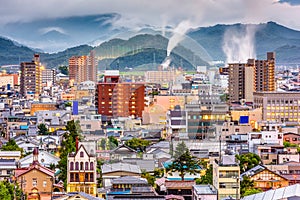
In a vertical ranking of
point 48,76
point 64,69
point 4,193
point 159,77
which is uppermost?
point 64,69

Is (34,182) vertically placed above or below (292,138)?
below

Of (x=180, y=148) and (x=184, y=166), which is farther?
(x=180, y=148)

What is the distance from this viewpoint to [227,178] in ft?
61.1

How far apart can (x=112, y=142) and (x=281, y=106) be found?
1690cm

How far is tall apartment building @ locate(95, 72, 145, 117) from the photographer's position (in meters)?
43.6

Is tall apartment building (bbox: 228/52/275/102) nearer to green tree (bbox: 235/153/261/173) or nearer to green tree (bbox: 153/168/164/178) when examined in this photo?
A: green tree (bbox: 235/153/261/173)

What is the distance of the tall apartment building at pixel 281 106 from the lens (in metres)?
45.1

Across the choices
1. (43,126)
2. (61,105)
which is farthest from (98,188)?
(61,105)

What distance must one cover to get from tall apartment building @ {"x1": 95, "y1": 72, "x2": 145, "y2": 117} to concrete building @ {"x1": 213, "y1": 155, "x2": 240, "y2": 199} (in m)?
24.2

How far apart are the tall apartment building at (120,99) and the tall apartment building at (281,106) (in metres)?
6.90

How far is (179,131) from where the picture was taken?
33656 millimetres

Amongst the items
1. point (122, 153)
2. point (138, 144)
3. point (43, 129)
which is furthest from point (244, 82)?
point (122, 153)

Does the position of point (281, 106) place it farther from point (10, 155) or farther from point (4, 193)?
point (4, 193)

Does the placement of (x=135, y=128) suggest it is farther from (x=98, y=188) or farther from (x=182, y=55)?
(x=98, y=188)
